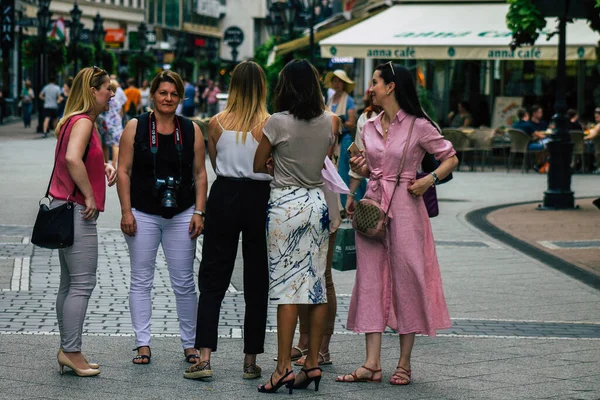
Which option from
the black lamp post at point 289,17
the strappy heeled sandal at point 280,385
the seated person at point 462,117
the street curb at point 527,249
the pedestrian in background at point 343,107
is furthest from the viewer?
the black lamp post at point 289,17

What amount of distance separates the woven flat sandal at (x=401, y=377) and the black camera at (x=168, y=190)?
1540 mm

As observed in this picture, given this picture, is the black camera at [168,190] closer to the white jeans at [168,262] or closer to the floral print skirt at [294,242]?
the white jeans at [168,262]

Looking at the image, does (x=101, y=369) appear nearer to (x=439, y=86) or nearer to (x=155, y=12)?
(x=439, y=86)

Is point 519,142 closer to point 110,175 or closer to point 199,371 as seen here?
point 110,175

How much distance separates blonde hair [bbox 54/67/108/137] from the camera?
6.79m

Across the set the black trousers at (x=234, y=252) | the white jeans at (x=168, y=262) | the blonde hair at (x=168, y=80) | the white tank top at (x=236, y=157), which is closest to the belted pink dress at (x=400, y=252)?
the black trousers at (x=234, y=252)

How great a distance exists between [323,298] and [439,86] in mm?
24366

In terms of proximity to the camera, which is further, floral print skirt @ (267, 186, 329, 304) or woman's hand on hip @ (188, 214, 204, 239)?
woman's hand on hip @ (188, 214, 204, 239)

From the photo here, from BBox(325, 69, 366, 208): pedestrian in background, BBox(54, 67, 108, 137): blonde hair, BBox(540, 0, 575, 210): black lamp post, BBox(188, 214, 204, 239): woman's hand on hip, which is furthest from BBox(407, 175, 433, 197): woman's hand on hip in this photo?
BBox(540, 0, 575, 210): black lamp post

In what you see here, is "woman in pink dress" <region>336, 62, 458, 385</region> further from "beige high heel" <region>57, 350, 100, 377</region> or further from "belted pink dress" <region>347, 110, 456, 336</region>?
"beige high heel" <region>57, 350, 100, 377</region>

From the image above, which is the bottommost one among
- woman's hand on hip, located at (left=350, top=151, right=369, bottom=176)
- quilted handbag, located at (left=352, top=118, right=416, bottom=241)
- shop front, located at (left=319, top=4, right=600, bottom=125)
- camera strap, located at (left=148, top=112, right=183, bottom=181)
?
quilted handbag, located at (left=352, top=118, right=416, bottom=241)

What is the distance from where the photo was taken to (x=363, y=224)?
670 centimetres

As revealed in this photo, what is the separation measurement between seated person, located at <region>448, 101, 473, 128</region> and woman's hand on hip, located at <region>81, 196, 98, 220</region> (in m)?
21.6

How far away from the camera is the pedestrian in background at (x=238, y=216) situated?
663cm
